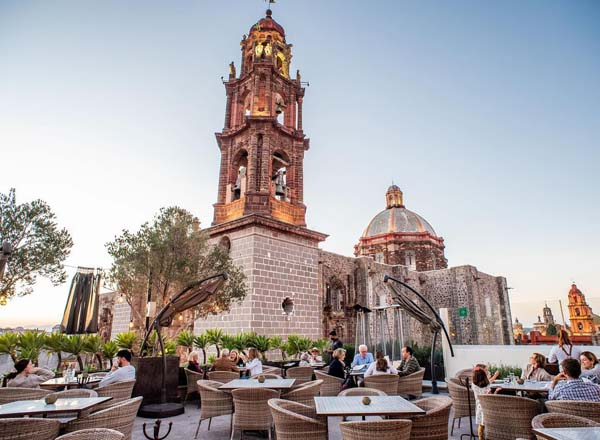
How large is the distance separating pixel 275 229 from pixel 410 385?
858 cm

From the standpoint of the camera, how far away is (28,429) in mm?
2893

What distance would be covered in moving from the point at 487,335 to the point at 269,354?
20.3 metres

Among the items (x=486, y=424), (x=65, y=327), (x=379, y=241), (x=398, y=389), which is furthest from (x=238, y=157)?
(x=379, y=241)

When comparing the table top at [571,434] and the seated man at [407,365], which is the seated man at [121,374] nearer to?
the seated man at [407,365]

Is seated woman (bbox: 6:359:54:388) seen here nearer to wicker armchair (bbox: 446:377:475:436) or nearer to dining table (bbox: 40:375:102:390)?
dining table (bbox: 40:375:102:390)

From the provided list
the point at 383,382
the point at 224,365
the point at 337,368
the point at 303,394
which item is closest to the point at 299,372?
the point at 337,368

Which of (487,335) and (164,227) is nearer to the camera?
(164,227)

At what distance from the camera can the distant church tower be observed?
51375 millimetres

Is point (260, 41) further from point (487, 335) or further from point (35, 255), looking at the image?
point (487, 335)

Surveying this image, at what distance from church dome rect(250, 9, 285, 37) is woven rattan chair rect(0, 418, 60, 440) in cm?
1947

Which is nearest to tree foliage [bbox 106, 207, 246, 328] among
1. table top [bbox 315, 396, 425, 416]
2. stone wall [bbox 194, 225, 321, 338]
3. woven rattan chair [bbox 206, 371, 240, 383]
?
stone wall [bbox 194, 225, 321, 338]

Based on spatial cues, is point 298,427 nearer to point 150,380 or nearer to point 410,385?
point 410,385

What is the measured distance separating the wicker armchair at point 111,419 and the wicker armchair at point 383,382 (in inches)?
164

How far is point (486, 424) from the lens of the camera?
4.09 m
